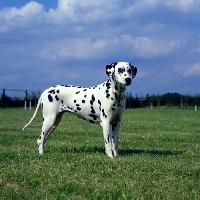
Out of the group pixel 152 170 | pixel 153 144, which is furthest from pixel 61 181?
pixel 153 144

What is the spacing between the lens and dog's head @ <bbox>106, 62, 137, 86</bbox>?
8359 millimetres

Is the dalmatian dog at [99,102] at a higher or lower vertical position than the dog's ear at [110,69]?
lower

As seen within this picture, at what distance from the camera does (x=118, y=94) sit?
8750mm

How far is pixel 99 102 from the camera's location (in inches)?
353

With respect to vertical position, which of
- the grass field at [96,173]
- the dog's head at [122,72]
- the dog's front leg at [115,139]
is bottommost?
the grass field at [96,173]

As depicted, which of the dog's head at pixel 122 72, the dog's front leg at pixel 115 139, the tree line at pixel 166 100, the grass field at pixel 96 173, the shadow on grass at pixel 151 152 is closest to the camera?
the grass field at pixel 96 173

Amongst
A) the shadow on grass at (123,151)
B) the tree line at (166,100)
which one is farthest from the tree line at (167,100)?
the shadow on grass at (123,151)

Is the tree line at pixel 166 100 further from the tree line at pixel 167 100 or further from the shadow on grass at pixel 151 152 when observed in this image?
the shadow on grass at pixel 151 152

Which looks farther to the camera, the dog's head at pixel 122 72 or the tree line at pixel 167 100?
the tree line at pixel 167 100

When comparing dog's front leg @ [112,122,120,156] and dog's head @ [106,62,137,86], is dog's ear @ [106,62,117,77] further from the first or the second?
dog's front leg @ [112,122,120,156]

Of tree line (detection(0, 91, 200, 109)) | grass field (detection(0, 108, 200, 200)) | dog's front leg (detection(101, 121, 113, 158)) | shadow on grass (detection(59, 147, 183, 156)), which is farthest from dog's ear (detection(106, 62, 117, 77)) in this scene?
tree line (detection(0, 91, 200, 109))

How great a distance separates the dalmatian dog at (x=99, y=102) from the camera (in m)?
8.61

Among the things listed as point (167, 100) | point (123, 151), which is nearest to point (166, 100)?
point (167, 100)

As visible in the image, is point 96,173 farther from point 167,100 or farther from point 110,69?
point 167,100
